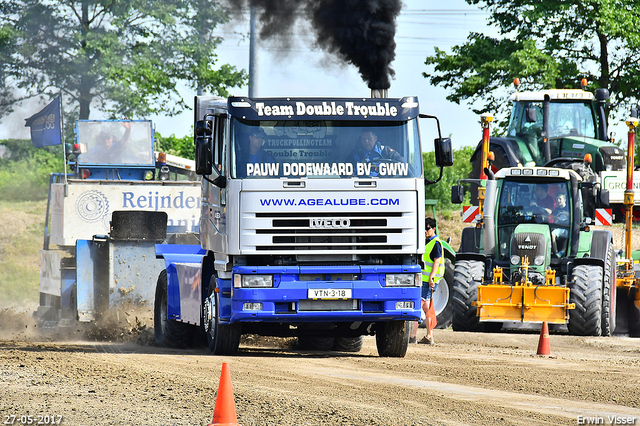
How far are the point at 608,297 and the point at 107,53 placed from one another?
18732 millimetres

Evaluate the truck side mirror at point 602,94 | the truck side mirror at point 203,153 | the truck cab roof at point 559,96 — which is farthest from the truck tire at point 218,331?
the truck side mirror at point 602,94

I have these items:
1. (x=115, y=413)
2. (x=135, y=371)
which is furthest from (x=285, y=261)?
(x=115, y=413)

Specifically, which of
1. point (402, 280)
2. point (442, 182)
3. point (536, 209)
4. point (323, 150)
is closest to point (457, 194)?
point (536, 209)

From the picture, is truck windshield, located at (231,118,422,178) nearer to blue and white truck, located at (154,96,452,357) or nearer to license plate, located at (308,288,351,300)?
blue and white truck, located at (154,96,452,357)

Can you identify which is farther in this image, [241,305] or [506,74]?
[506,74]

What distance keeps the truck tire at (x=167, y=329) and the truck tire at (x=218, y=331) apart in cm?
204

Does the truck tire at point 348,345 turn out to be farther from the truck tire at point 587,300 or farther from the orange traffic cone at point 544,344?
the truck tire at point 587,300

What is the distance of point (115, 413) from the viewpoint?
26.3ft

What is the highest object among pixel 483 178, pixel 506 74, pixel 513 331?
pixel 506 74

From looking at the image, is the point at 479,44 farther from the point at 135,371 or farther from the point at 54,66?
the point at 135,371

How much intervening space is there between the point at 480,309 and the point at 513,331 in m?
1.98

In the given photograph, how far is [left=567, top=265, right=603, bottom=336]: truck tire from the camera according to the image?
52.6 feet

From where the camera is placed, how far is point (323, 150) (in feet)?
37.9

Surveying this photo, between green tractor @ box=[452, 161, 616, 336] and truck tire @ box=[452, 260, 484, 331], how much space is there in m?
0.02
